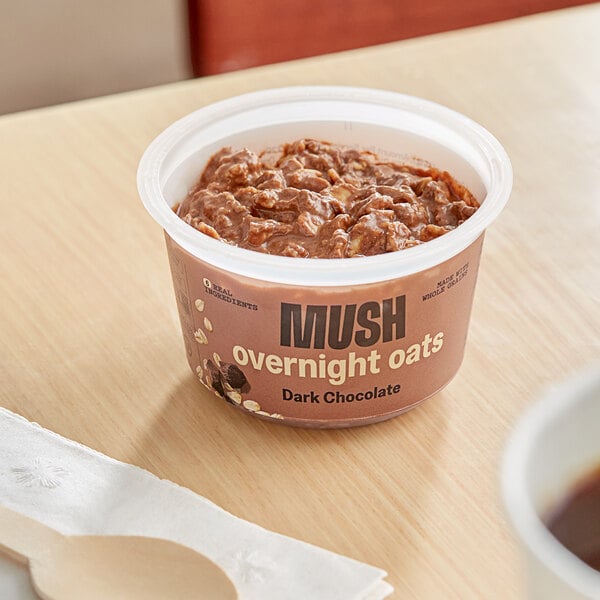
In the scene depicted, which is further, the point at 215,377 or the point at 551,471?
the point at 215,377

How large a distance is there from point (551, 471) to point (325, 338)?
0.85 ft

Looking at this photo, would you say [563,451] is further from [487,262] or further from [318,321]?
[487,262]

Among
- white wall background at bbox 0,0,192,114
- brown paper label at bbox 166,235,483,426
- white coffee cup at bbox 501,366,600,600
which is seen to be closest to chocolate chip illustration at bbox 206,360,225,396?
brown paper label at bbox 166,235,483,426

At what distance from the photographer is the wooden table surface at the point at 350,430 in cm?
69

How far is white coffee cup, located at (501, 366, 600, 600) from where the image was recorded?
16.0 inches

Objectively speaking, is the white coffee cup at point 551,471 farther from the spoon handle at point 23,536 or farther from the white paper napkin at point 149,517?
the spoon handle at point 23,536

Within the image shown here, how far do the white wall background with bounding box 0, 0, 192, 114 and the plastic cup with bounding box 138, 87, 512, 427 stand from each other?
0.98 m

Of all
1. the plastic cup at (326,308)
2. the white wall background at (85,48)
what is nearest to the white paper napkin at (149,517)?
the plastic cup at (326,308)

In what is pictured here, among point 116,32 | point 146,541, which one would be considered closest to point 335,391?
point 146,541

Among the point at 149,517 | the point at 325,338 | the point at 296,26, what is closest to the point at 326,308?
the point at 325,338

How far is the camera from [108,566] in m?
0.63

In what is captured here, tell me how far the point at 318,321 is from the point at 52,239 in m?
0.36

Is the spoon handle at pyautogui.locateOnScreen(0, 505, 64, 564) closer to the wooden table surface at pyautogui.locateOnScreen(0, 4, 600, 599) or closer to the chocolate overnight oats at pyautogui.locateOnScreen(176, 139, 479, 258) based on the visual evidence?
the wooden table surface at pyautogui.locateOnScreen(0, 4, 600, 599)

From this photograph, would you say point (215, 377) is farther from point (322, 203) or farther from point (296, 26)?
point (296, 26)
